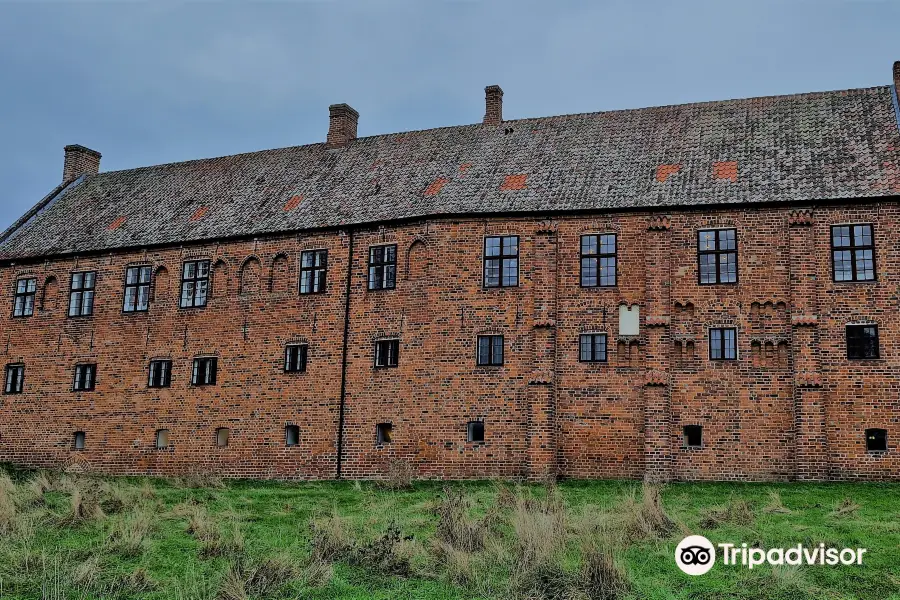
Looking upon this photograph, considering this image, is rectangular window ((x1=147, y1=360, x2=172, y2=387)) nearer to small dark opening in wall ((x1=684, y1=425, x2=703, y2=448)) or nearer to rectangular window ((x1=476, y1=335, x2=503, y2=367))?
rectangular window ((x1=476, y1=335, x2=503, y2=367))

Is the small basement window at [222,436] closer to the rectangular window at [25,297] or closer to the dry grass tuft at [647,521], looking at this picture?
the rectangular window at [25,297]

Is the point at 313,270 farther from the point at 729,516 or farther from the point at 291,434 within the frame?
the point at 729,516

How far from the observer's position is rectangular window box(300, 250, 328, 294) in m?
31.0

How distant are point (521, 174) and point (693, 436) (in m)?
9.76

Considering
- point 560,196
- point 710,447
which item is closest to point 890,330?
point 710,447

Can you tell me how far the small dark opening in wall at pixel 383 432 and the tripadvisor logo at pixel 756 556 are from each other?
13651mm

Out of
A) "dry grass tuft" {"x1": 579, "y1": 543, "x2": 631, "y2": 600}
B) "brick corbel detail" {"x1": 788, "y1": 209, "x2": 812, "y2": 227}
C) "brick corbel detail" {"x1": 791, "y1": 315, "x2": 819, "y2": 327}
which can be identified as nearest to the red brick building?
"brick corbel detail" {"x1": 791, "y1": 315, "x2": 819, "y2": 327}

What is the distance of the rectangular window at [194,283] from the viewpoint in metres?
32.7

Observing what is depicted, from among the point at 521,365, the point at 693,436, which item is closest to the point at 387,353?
the point at 521,365

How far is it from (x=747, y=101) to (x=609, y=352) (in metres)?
10.5

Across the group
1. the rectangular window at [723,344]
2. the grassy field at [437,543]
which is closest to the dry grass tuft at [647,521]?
the grassy field at [437,543]

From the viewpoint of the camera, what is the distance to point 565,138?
1288 inches

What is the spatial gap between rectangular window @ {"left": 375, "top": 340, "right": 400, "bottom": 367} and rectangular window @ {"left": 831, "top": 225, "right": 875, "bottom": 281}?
12.4 metres

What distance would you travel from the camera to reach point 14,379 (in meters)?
34.9
